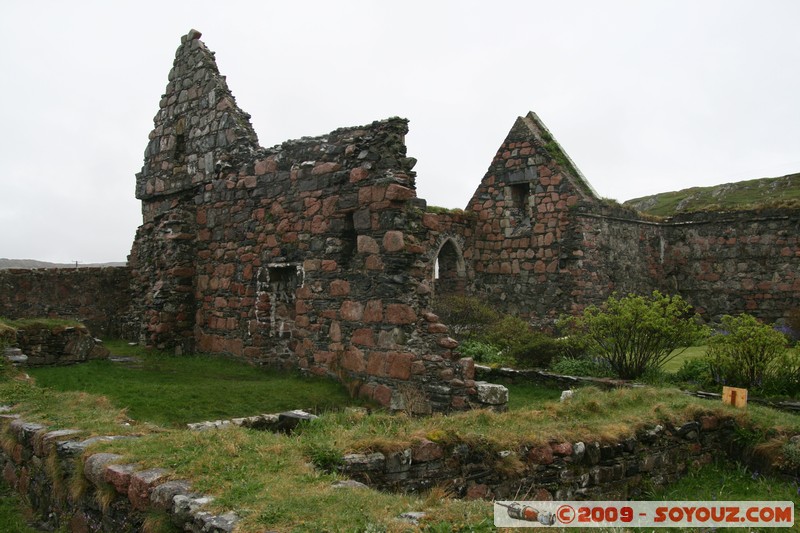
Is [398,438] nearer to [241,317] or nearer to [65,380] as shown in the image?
[65,380]

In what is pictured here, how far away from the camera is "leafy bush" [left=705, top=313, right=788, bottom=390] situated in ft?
33.9

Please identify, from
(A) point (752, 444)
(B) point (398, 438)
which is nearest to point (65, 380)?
(B) point (398, 438)

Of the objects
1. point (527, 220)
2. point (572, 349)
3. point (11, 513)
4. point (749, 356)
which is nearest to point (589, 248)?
point (527, 220)

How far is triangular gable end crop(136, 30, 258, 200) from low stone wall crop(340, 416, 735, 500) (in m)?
8.52

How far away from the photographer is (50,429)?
21.2 ft

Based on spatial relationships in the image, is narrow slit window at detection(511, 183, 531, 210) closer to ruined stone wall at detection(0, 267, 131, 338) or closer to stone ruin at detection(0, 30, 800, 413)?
stone ruin at detection(0, 30, 800, 413)

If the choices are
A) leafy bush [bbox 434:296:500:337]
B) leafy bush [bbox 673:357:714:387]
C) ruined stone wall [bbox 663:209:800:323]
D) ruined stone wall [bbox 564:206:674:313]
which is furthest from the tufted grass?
ruined stone wall [bbox 663:209:800:323]

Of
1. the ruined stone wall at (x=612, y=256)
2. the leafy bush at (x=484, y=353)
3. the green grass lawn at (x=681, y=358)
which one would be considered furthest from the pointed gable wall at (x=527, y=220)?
the leafy bush at (x=484, y=353)

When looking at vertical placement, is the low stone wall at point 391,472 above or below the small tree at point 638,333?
below

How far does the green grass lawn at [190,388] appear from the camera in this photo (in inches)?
340

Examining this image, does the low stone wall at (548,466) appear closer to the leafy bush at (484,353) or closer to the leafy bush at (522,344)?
the leafy bush at (522,344)

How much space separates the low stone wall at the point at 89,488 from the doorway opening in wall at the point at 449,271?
12.9m

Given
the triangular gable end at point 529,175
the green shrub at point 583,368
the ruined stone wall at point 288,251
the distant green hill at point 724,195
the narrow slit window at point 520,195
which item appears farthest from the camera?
the distant green hill at point 724,195

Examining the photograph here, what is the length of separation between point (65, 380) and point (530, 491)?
6.89 metres
